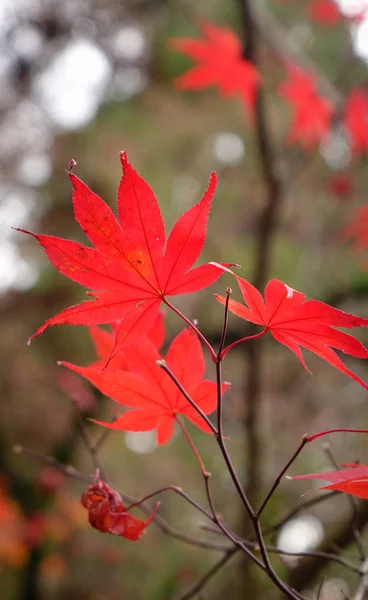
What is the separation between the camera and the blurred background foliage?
7.72ft

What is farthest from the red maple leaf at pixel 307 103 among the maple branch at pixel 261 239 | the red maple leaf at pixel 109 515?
the red maple leaf at pixel 109 515

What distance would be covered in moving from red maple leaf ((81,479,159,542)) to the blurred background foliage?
1.55 metres

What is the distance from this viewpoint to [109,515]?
45cm

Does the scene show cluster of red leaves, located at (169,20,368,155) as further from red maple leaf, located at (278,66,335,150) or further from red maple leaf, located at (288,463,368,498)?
red maple leaf, located at (288,463,368,498)

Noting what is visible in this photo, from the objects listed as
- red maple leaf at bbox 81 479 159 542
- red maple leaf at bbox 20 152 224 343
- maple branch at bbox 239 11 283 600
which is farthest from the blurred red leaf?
red maple leaf at bbox 81 479 159 542

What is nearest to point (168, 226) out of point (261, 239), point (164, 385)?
point (261, 239)

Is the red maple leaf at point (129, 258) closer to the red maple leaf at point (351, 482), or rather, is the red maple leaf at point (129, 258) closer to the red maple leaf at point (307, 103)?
the red maple leaf at point (351, 482)

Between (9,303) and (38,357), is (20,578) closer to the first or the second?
(38,357)

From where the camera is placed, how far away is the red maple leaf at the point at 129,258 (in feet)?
1.34

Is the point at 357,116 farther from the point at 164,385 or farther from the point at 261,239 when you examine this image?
the point at 164,385

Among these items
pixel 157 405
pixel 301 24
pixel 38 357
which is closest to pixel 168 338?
pixel 38 357

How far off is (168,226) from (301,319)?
222cm

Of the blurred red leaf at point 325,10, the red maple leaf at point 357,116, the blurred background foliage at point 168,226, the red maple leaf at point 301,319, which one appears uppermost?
the blurred red leaf at point 325,10

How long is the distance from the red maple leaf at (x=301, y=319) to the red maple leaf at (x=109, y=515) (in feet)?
0.63
